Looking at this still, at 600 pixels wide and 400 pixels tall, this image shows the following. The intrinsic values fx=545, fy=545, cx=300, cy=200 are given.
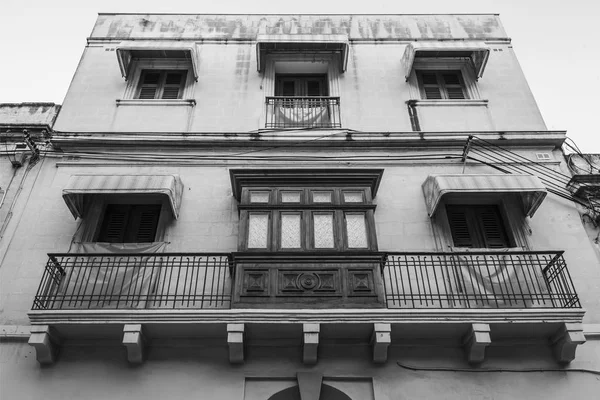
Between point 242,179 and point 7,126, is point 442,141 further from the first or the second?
point 7,126

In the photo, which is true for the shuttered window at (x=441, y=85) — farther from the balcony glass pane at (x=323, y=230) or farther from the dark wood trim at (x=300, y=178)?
the balcony glass pane at (x=323, y=230)

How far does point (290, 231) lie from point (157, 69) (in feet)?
20.3

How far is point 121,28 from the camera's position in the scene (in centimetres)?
1384

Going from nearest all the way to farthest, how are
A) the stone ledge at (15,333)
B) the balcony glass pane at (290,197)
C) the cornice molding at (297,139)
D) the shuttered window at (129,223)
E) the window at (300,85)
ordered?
1. the stone ledge at (15,333)
2. the balcony glass pane at (290,197)
3. the shuttered window at (129,223)
4. the cornice molding at (297,139)
5. the window at (300,85)

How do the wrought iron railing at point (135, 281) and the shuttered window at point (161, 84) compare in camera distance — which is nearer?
the wrought iron railing at point (135, 281)

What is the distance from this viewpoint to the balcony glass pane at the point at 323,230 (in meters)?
9.16

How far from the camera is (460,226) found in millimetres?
10312

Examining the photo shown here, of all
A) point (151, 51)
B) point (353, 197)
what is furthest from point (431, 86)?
point (151, 51)

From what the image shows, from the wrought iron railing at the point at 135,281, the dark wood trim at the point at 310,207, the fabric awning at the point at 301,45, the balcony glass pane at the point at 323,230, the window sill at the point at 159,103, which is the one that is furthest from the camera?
the fabric awning at the point at 301,45

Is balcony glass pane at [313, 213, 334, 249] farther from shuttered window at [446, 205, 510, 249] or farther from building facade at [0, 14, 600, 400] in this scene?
shuttered window at [446, 205, 510, 249]

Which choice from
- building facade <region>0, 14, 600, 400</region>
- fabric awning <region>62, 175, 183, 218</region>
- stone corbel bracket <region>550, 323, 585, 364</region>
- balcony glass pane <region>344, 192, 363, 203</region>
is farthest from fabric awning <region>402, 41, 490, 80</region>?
stone corbel bracket <region>550, 323, 585, 364</region>

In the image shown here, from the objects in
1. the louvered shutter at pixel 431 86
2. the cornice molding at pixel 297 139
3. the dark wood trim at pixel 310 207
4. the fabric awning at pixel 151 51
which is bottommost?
the dark wood trim at pixel 310 207

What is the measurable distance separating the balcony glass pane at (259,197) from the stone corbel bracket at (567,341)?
5.23m

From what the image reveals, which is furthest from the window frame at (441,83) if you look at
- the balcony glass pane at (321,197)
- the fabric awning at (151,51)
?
the fabric awning at (151,51)
